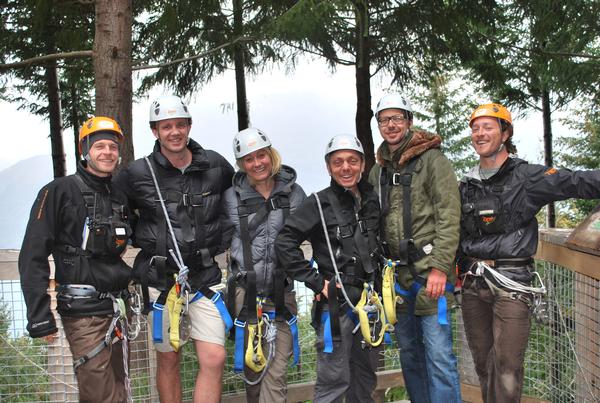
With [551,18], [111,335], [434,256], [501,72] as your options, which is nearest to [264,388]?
[111,335]

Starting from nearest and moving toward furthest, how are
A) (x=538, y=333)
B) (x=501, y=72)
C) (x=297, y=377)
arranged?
(x=538, y=333), (x=297, y=377), (x=501, y=72)

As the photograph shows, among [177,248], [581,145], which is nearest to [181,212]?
[177,248]

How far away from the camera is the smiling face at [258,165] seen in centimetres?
430

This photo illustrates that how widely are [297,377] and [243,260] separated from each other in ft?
6.46

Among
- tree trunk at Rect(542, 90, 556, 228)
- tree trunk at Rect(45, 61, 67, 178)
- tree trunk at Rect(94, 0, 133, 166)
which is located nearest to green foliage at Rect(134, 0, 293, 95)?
tree trunk at Rect(94, 0, 133, 166)

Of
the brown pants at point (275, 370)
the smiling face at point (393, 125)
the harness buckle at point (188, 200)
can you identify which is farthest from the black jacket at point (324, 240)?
the harness buckle at point (188, 200)

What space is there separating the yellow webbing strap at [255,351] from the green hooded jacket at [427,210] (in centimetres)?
102

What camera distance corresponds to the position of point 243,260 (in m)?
4.19

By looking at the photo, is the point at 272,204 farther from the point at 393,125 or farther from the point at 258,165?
the point at 393,125

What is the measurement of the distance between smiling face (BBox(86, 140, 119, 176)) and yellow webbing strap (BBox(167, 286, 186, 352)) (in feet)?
2.88

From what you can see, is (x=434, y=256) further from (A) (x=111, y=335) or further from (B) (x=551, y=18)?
(B) (x=551, y=18)

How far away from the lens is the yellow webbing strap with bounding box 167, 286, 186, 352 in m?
4.07

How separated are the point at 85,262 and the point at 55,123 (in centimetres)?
1228

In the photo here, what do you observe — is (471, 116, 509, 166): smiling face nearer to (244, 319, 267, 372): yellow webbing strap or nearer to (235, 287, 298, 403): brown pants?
(235, 287, 298, 403): brown pants
